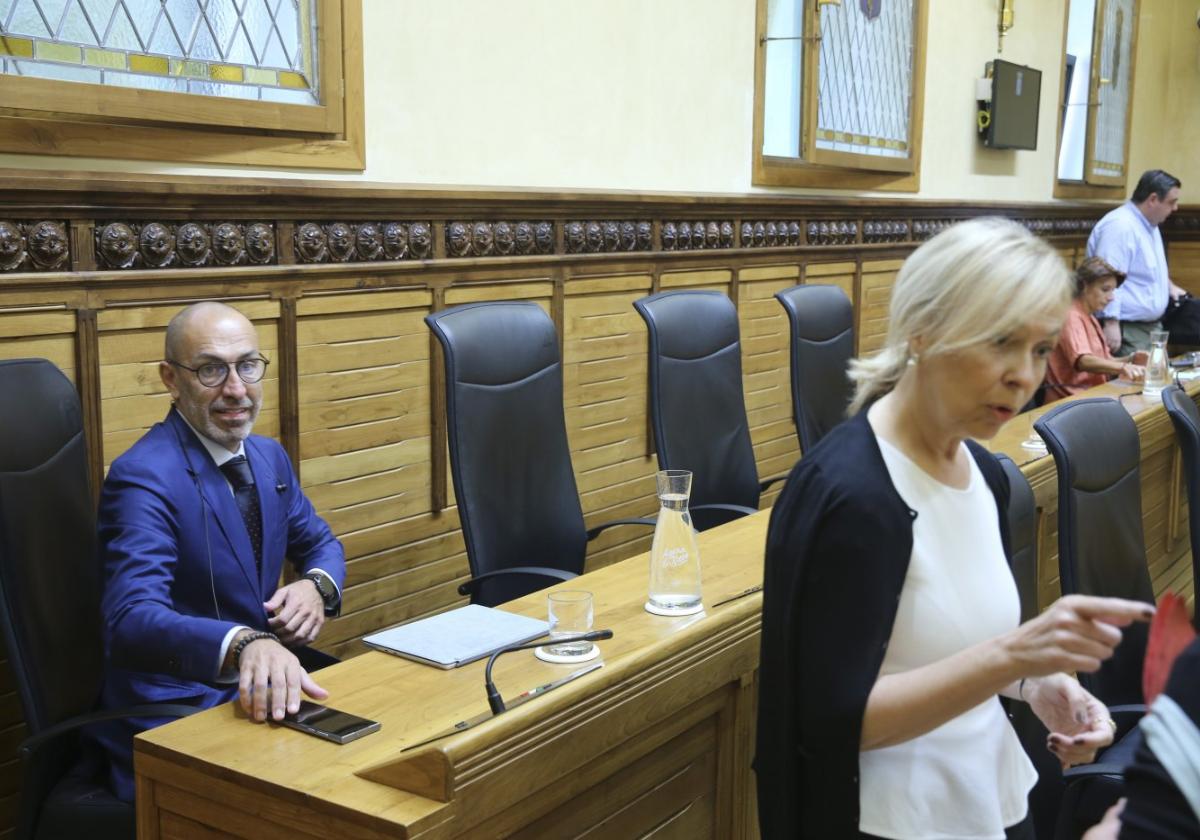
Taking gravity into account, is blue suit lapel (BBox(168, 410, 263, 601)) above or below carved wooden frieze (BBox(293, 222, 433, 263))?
below

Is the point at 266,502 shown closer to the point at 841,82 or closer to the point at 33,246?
the point at 33,246

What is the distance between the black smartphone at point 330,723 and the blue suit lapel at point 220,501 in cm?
65

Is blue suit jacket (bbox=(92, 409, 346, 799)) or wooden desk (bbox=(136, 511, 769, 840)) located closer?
wooden desk (bbox=(136, 511, 769, 840))

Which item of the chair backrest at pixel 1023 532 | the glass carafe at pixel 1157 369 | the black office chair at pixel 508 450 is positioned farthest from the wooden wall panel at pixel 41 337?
the glass carafe at pixel 1157 369

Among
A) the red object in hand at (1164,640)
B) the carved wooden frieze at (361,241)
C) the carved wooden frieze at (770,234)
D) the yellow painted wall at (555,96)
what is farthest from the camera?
the carved wooden frieze at (770,234)

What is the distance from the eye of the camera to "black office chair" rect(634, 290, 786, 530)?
10.8 feet

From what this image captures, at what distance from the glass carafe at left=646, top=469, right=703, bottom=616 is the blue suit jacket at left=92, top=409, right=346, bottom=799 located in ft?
2.24

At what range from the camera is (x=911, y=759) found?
4.75 feet

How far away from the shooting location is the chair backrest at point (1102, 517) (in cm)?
220

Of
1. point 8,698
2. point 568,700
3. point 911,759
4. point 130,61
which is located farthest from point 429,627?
point 130,61

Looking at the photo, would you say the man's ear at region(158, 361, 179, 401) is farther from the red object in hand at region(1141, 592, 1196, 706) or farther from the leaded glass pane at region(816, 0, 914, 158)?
the leaded glass pane at region(816, 0, 914, 158)

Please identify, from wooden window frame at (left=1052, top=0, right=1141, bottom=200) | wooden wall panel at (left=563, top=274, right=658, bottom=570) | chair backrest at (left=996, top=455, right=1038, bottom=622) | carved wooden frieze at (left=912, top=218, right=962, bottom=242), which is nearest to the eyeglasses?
chair backrest at (left=996, top=455, right=1038, bottom=622)

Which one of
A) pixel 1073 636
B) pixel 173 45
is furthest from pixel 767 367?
pixel 1073 636

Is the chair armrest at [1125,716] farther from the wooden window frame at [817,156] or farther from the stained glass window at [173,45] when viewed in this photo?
the wooden window frame at [817,156]
